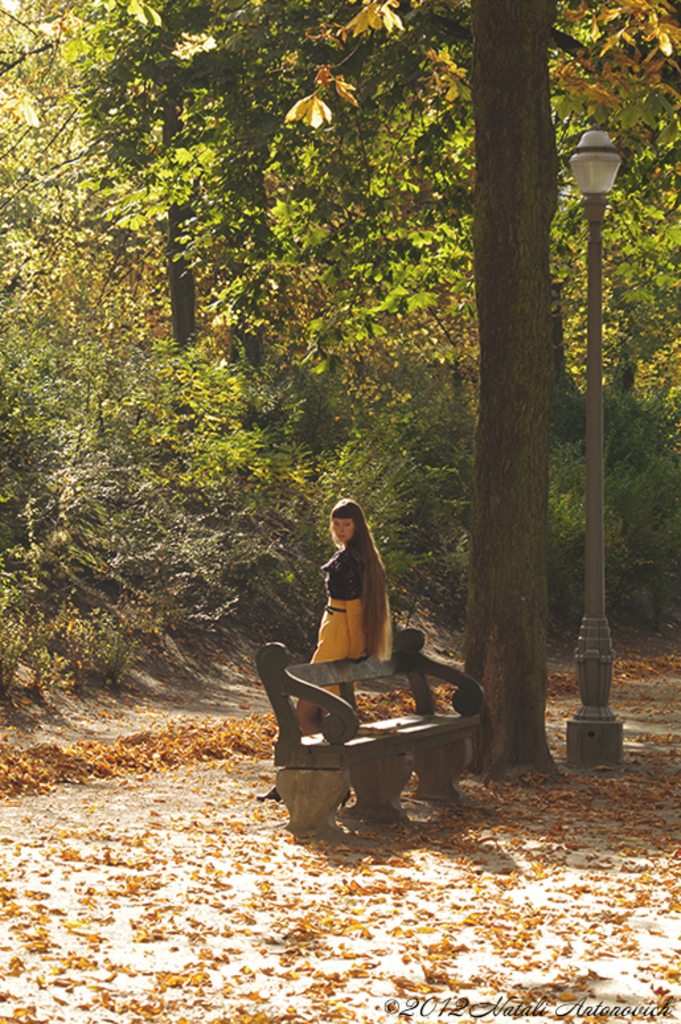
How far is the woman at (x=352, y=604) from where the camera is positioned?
24.6 feet

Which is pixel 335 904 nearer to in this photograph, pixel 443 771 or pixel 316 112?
pixel 443 771

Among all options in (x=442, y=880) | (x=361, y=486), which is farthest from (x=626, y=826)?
(x=361, y=486)

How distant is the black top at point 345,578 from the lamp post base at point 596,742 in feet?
7.46

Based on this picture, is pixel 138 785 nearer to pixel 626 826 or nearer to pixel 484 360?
pixel 626 826

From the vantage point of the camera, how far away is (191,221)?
1280cm

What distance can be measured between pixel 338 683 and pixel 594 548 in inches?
110

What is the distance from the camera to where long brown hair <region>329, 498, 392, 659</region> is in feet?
24.6

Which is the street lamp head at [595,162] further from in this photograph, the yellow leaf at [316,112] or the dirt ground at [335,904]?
the dirt ground at [335,904]

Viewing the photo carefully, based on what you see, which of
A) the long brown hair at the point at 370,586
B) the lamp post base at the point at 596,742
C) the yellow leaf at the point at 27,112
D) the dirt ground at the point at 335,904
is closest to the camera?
the dirt ground at the point at 335,904

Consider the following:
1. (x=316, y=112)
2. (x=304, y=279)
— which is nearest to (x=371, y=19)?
(x=316, y=112)

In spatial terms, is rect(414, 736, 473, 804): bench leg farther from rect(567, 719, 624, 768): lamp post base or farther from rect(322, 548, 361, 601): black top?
rect(567, 719, 624, 768): lamp post base

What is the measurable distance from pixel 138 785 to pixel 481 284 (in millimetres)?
4154

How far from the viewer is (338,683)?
23.5ft

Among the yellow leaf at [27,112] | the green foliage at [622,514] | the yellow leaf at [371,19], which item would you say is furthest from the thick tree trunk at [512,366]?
the green foliage at [622,514]
